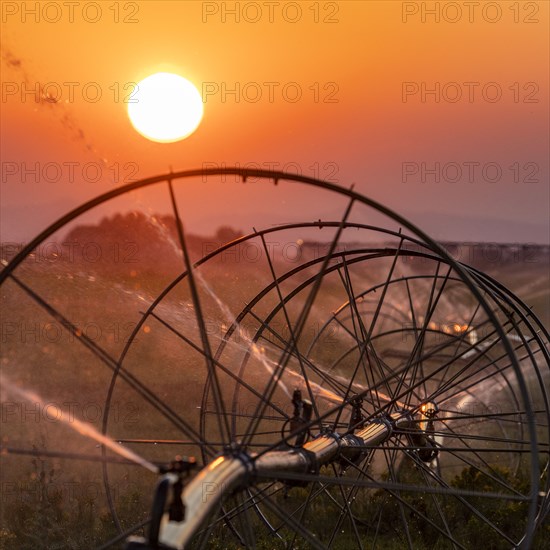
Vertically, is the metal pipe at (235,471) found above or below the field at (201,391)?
below

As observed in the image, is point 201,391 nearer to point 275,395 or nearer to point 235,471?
point 275,395

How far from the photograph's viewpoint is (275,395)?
21.4 metres

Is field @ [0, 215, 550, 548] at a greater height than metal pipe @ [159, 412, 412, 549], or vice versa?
field @ [0, 215, 550, 548]

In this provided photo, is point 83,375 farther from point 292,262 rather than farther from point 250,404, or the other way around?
point 292,262

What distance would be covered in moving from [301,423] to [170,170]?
2.54 meters

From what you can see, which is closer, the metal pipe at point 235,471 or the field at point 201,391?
the metal pipe at point 235,471

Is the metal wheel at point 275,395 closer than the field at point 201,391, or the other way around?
the metal wheel at point 275,395

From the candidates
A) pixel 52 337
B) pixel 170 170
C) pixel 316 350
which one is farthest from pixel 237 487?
pixel 316 350

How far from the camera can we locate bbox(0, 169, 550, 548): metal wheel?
20.9 feet

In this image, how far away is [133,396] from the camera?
21.6m

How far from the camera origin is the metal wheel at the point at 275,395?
6379 millimetres

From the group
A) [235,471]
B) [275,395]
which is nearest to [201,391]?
[275,395]

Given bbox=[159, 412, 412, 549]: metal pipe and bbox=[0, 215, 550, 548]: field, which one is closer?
bbox=[159, 412, 412, 549]: metal pipe

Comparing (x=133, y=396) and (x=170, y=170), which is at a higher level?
(x=133, y=396)
